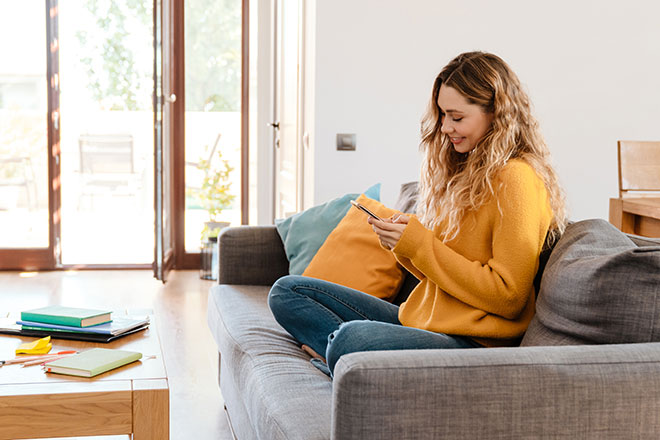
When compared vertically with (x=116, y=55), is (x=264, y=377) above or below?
below

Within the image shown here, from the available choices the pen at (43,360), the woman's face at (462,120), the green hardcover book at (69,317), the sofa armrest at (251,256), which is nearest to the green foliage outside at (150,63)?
the sofa armrest at (251,256)

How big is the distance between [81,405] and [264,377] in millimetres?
416

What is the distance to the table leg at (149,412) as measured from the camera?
1674mm

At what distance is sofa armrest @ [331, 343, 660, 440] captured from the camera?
1156 mm

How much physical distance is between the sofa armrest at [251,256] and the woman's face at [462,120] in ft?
4.10

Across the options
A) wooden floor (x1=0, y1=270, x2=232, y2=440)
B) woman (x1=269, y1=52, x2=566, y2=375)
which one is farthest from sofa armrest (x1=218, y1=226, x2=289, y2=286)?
woman (x1=269, y1=52, x2=566, y2=375)

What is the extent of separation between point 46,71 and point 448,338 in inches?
183

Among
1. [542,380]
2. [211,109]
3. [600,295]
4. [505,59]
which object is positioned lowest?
[542,380]

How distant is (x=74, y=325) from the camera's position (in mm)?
2092

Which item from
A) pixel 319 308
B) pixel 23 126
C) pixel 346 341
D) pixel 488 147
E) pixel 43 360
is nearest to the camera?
pixel 346 341

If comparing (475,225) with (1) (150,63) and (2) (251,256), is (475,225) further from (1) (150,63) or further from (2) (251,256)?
(1) (150,63)

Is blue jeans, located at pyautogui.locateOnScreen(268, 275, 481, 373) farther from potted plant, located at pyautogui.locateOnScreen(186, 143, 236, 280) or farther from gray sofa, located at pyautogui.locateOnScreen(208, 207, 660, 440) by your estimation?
potted plant, located at pyautogui.locateOnScreen(186, 143, 236, 280)

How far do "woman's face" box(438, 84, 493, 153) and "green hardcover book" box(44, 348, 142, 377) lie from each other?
0.95 meters

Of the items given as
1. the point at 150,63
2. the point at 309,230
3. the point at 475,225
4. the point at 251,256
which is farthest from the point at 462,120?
the point at 150,63
